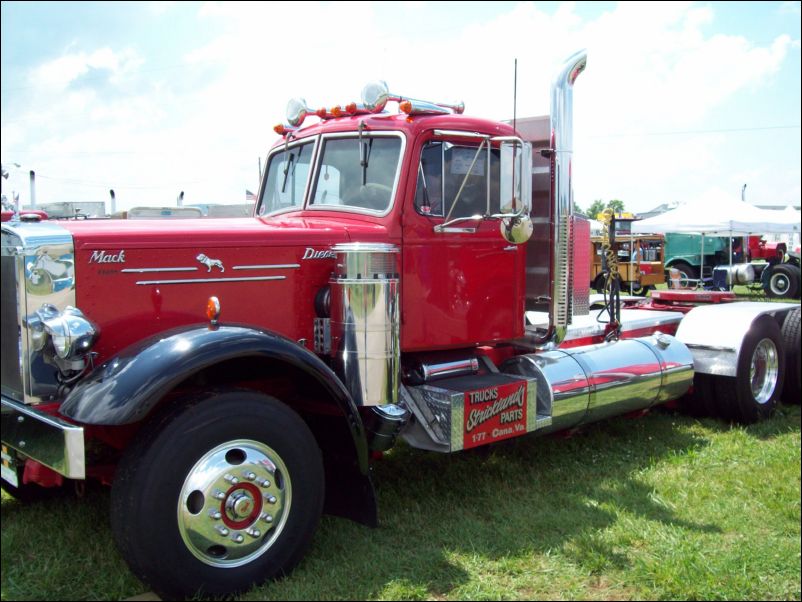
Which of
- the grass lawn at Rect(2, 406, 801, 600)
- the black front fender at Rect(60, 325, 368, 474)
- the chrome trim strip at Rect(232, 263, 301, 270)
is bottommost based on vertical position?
the grass lawn at Rect(2, 406, 801, 600)

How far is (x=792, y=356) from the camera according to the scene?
7277 millimetres

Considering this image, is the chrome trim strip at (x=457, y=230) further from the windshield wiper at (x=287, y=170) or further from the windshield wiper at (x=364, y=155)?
the windshield wiper at (x=287, y=170)

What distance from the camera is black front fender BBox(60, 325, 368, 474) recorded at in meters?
3.16

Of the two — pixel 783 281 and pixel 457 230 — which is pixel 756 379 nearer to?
pixel 457 230

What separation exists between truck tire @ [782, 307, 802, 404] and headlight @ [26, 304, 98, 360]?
6325 mm

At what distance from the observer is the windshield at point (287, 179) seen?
16.6 ft

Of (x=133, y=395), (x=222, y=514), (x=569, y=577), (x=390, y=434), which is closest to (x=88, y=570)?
(x=222, y=514)

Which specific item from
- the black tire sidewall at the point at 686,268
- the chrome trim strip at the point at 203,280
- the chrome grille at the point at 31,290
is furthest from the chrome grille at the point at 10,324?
the black tire sidewall at the point at 686,268

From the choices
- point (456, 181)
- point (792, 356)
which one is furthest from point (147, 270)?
point (792, 356)

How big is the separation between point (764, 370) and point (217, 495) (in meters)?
5.53

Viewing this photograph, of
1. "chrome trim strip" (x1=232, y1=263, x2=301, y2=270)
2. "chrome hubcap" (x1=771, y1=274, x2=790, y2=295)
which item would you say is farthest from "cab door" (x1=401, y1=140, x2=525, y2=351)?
"chrome hubcap" (x1=771, y1=274, x2=790, y2=295)

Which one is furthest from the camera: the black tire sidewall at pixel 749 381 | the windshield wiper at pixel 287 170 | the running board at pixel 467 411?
the black tire sidewall at pixel 749 381

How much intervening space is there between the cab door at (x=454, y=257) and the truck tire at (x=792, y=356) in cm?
366

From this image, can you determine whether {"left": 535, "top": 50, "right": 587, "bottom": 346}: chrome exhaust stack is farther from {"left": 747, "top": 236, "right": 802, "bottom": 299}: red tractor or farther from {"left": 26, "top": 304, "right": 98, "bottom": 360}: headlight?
{"left": 747, "top": 236, "right": 802, "bottom": 299}: red tractor
